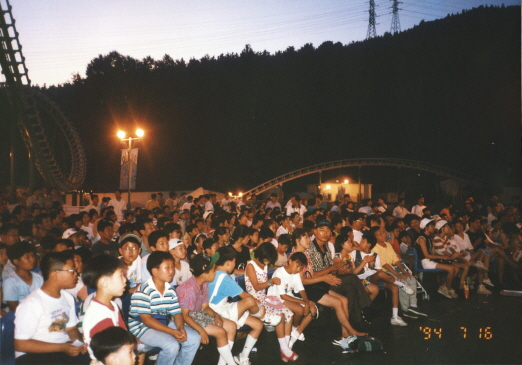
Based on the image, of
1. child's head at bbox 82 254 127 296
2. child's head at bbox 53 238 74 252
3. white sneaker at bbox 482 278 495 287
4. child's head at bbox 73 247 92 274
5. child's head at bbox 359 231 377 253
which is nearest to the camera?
child's head at bbox 82 254 127 296

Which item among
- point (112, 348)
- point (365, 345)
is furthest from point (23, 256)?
point (365, 345)

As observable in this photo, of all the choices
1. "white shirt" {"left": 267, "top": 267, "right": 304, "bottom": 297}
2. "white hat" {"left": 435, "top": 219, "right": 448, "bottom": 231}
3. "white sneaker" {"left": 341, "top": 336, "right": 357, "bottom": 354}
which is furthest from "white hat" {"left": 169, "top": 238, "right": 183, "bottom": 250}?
"white hat" {"left": 435, "top": 219, "right": 448, "bottom": 231}

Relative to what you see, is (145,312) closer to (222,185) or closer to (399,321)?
(399,321)

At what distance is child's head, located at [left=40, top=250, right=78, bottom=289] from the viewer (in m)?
3.60

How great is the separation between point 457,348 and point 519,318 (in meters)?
2.25

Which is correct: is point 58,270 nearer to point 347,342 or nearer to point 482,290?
point 347,342

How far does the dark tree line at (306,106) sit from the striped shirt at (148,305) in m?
33.3

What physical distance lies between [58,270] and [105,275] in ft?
1.68

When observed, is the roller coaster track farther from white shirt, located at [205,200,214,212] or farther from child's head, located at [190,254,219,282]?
child's head, located at [190,254,219,282]

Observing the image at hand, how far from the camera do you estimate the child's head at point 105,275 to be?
11.1ft

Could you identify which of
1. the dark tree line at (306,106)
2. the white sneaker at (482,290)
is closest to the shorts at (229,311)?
the white sneaker at (482,290)

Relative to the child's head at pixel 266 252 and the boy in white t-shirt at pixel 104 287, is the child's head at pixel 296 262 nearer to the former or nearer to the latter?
the child's head at pixel 266 252

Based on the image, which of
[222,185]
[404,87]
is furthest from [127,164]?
[404,87]

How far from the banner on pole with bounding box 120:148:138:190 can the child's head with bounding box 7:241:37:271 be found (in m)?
8.21
